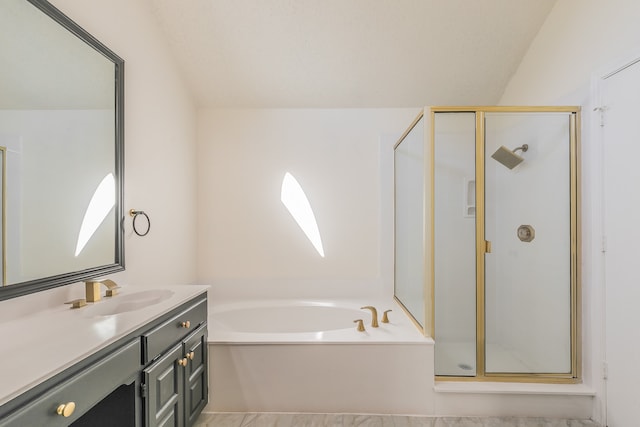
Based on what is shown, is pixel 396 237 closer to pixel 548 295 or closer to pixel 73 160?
pixel 548 295

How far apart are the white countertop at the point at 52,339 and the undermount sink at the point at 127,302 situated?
0.07ft

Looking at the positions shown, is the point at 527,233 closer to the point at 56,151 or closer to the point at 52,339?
the point at 52,339

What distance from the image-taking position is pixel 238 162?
2.96m

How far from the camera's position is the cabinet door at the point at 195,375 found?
163 centimetres

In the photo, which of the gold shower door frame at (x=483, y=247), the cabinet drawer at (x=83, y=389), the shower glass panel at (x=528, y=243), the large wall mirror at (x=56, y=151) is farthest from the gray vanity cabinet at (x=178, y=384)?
the shower glass panel at (x=528, y=243)

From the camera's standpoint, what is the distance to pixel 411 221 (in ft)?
8.07

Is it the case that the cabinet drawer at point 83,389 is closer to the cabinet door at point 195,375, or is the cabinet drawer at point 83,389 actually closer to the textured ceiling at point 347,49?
the cabinet door at point 195,375

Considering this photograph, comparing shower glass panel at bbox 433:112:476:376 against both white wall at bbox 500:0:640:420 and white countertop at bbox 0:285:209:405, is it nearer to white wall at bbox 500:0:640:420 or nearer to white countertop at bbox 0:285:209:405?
white wall at bbox 500:0:640:420

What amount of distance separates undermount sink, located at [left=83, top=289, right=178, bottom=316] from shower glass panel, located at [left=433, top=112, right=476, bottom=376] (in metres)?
1.71

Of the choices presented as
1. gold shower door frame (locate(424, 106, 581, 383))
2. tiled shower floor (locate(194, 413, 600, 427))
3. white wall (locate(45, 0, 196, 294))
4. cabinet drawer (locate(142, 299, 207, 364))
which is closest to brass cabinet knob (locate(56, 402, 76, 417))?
cabinet drawer (locate(142, 299, 207, 364))

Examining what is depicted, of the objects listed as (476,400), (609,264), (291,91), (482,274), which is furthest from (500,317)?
(291,91)

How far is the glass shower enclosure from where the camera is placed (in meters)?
2.03

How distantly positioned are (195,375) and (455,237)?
1820 millimetres

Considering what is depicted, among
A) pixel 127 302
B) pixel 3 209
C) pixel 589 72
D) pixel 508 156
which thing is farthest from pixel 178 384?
pixel 589 72
